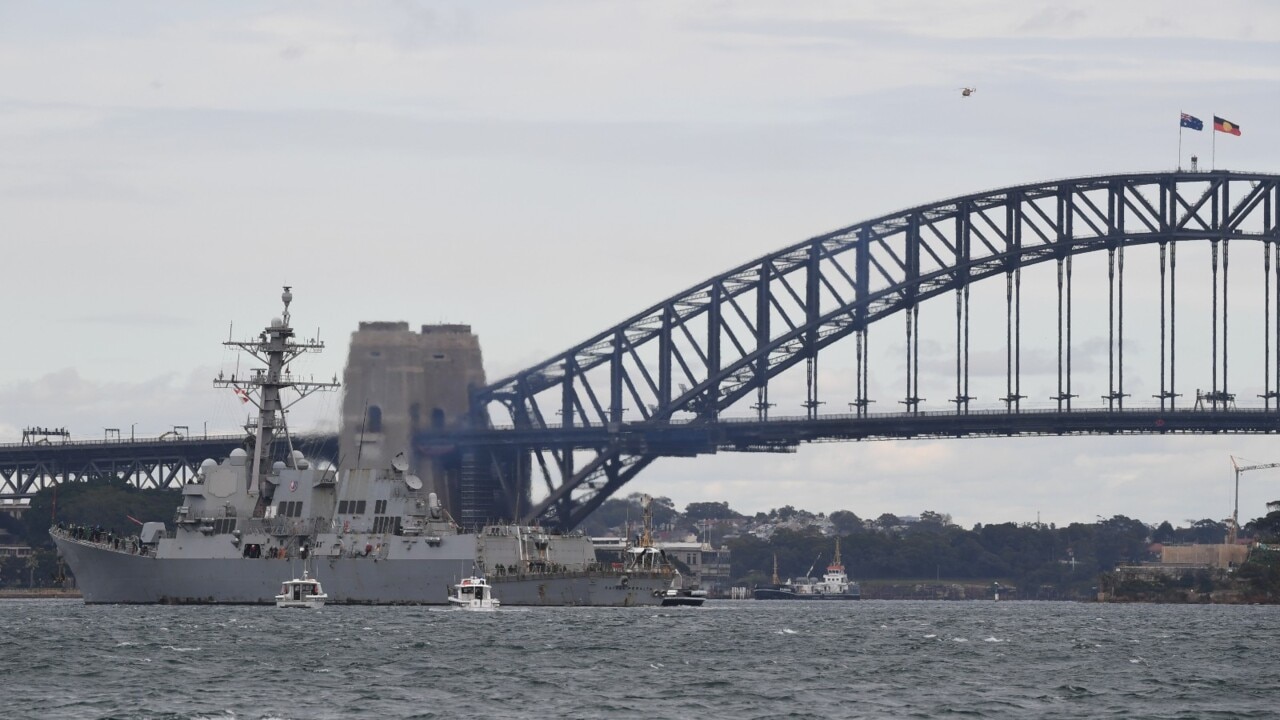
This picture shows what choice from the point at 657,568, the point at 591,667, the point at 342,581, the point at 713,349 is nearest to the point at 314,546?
the point at 342,581

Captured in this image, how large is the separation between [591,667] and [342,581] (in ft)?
131

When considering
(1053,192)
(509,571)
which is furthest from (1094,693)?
(1053,192)

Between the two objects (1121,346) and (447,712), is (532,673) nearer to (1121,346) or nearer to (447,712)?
(447,712)

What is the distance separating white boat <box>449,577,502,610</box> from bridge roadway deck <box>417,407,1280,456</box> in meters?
28.5

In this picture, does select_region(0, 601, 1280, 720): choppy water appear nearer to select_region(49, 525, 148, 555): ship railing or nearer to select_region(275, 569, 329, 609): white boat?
select_region(275, 569, 329, 609): white boat

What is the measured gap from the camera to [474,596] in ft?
332

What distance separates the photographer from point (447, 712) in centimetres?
5522

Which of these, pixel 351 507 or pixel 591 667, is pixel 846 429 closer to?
pixel 351 507

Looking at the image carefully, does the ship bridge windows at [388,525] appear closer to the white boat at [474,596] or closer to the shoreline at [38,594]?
the white boat at [474,596]

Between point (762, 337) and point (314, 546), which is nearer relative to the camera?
point (314, 546)

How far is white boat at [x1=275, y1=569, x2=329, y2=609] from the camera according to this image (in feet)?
338

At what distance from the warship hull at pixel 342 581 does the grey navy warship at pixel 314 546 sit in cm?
5

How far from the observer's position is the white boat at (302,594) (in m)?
103

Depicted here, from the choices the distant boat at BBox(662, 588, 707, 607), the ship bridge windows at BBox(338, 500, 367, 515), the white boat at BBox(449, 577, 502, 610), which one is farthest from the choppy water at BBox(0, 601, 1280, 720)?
the distant boat at BBox(662, 588, 707, 607)
